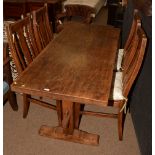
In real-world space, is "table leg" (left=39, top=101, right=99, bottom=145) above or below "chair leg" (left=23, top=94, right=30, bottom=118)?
below

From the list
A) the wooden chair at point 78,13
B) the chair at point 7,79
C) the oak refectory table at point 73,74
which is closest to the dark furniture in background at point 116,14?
the wooden chair at point 78,13

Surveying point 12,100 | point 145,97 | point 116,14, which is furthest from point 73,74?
point 116,14

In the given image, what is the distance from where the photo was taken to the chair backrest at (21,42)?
1633mm

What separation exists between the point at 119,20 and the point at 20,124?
2.58 metres

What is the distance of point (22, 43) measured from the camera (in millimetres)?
1776

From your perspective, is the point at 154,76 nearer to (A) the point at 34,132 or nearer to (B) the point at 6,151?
(A) the point at 34,132

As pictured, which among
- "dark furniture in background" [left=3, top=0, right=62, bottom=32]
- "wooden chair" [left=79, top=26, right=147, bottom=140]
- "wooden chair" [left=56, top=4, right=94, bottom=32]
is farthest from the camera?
"wooden chair" [left=56, top=4, right=94, bottom=32]

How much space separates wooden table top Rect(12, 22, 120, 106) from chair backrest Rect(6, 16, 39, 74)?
0.66ft

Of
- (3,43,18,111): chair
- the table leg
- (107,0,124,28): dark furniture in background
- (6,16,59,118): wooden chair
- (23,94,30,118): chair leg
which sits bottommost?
the table leg

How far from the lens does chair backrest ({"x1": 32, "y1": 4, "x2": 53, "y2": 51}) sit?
2008 millimetres

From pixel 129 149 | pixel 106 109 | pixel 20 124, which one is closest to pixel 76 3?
pixel 106 109

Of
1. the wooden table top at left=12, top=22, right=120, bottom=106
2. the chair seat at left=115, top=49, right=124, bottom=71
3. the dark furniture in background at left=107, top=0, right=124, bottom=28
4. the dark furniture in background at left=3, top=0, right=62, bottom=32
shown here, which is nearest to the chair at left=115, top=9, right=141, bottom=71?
the chair seat at left=115, top=49, right=124, bottom=71

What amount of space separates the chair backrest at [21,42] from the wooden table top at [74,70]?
0.66ft

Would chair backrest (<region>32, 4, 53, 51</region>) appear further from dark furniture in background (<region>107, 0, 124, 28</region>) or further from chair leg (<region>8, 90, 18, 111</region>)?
dark furniture in background (<region>107, 0, 124, 28</region>)
